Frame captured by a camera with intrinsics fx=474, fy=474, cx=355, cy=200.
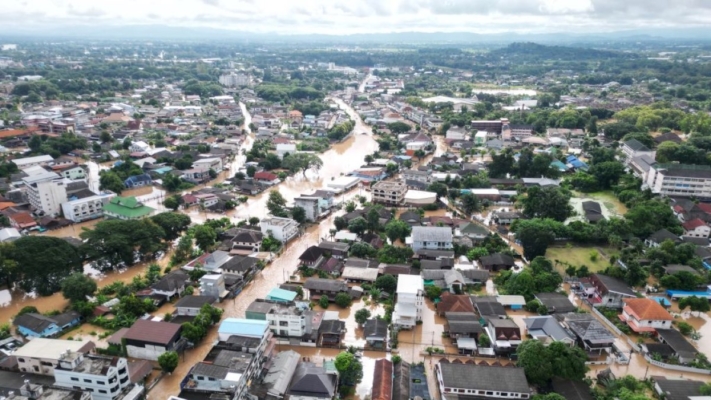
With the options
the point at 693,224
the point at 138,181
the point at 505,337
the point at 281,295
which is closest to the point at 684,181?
the point at 693,224

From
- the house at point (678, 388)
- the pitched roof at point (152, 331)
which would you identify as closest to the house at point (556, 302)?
the house at point (678, 388)

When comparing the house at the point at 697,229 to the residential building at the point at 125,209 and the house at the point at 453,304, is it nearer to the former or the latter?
the house at the point at 453,304

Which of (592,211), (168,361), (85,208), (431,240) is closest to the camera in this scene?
(168,361)

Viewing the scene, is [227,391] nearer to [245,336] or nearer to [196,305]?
[245,336]

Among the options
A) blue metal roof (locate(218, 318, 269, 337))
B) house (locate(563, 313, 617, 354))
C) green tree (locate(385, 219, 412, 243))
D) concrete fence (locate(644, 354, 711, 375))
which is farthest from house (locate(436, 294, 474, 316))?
blue metal roof (locate(218, 318, 269, 337))

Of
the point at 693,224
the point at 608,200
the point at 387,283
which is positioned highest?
the point at 693,224

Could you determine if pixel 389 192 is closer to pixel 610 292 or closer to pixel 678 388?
pixel 610 292

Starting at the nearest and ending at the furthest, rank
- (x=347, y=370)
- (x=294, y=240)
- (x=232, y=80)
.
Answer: (x=347, y=370)
(x=294, y=240)
(x=232, y=80)
